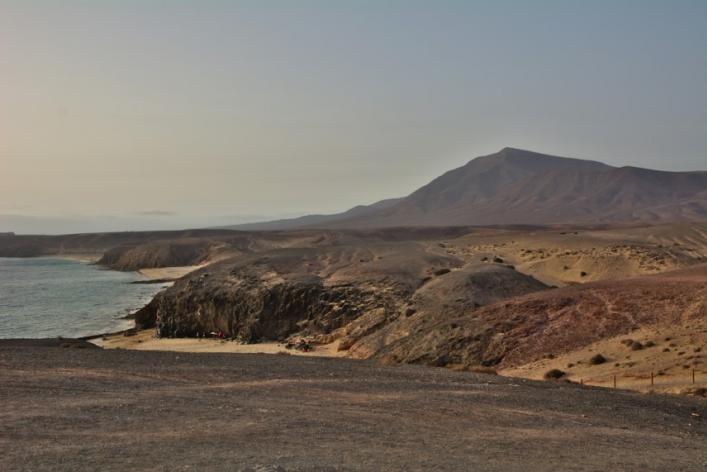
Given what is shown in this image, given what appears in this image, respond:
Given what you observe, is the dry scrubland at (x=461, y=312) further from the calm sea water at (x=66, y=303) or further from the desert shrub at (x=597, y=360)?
the calm sea water at (x=66, y=303)

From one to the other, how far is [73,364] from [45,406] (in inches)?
281

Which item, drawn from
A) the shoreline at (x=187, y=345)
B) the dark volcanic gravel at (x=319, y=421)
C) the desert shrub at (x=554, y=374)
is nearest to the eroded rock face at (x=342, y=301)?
the shoreline at (x=187, y=345)

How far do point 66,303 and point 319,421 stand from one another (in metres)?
56.3

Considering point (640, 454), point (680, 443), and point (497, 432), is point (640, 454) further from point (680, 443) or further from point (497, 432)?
point (497, 432)

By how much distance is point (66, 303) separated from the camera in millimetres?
62188

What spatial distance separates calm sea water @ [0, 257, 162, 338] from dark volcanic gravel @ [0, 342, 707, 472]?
27.6m

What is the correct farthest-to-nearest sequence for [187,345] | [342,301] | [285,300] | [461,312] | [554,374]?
1. [285,300]
2. [342,301]
3. [187,345]
4. [461,312]
5. [554,374]

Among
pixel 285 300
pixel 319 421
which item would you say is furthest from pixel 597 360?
pixel 285 300

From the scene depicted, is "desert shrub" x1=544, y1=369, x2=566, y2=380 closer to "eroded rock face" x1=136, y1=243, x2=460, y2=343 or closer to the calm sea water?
"eroded rock face" x1=136, y1=243, x2=460, y2=343

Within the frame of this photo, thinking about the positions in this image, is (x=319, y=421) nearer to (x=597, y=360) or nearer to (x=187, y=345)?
(x=597, y=360)

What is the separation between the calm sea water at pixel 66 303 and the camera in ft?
153

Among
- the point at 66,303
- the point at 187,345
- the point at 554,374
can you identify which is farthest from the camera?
the point at 66,303

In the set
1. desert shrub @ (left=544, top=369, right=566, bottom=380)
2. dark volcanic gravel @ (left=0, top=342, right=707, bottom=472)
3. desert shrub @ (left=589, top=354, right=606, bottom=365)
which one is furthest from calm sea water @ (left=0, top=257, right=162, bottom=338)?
desert shrub @ (left=589, top=354, right=606, bottom=365)

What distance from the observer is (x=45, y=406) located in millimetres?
13938
